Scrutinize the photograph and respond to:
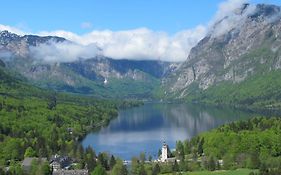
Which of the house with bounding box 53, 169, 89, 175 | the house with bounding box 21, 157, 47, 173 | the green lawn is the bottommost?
the green lawn

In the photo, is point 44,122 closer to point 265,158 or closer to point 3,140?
point 3,140

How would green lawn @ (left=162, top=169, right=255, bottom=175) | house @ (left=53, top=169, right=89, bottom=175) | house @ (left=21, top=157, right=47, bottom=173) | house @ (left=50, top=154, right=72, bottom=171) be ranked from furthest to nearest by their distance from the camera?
house @ (left=50, top=154, right=72, bottom=171) → house @ (left=21, top=157, right=47, bottom=173) → green lawn @ (left=162, top=169, right=255, bottom=175) → house @ (left=53, top=169, right=89, bottom=175)

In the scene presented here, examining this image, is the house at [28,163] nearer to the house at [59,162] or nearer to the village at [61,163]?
the village at [61,163]

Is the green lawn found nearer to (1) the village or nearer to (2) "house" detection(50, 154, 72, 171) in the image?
(1) the village

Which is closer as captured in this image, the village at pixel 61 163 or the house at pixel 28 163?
the village at pixel 61 163

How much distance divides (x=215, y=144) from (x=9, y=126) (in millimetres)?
71881

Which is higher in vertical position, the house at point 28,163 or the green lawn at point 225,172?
Result: the house at point 28,163

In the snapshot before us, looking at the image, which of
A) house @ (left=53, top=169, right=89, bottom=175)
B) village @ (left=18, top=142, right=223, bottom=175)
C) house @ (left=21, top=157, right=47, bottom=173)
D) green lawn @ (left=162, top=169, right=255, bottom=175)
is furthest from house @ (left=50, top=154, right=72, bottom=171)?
green lawn @ (left=162, top=169, right=255, bottom=175)

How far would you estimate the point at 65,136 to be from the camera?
174 m

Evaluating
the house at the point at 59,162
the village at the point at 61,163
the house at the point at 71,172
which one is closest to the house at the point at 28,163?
the village at the point at 61,163

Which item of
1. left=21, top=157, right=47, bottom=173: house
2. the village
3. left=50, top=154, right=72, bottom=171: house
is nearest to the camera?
the village

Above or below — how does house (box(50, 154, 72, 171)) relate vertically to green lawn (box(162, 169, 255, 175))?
above

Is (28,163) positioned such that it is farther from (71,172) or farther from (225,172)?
(225,172)

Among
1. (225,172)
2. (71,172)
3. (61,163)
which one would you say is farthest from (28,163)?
(225,172)
